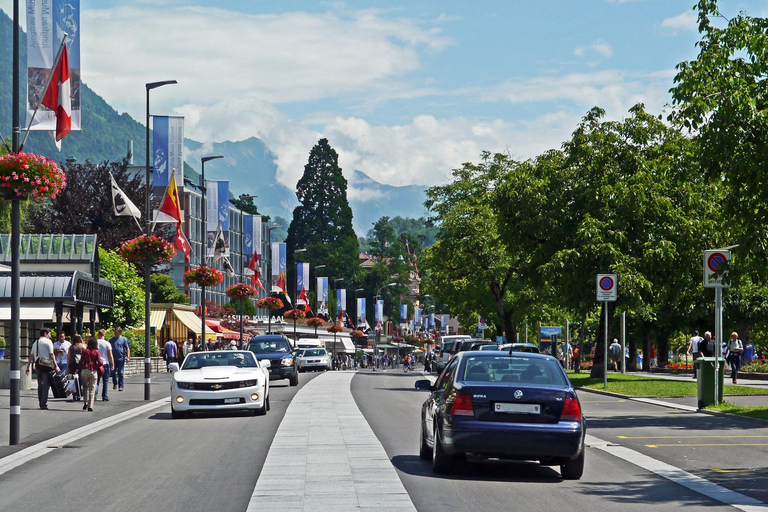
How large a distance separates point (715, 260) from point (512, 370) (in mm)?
13374

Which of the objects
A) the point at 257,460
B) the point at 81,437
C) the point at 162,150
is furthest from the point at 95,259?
the point at 257,460

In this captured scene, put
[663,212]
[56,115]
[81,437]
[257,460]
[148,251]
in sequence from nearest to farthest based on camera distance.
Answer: [257,460] → [81,437] → [56,115] → [148,251] → [663,212]

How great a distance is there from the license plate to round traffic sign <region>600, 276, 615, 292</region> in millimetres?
21426

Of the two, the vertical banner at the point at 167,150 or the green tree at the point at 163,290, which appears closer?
the vertical banner at the point at 167,150

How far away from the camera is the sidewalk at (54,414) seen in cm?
1841

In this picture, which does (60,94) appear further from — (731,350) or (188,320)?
(188,320)

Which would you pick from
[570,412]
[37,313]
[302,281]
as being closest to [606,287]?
[570,412]

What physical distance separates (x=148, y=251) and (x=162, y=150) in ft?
29.6

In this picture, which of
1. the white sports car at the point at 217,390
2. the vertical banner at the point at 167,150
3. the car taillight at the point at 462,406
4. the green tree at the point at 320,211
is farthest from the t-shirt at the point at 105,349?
the green tree at the point at 320,211

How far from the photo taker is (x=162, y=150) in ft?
132

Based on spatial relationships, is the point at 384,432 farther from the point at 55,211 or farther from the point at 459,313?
the point at 55,211

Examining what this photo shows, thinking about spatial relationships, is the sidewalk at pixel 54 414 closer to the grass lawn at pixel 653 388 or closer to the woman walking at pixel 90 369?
the woman walking at pixel 90 369

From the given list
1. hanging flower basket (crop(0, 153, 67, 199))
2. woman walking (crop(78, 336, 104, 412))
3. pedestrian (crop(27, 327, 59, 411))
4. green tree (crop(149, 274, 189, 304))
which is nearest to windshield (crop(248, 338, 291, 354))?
woman walking (crop(78, 336, 104, 412))

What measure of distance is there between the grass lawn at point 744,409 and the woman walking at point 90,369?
535 inches
